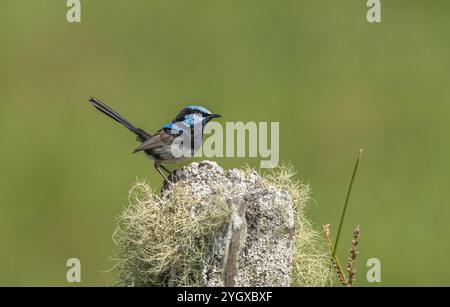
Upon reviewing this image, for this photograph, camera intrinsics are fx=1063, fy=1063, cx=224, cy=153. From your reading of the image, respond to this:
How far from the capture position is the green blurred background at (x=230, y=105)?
16641 millimetres

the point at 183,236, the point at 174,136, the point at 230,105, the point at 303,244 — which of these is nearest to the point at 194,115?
the point at 174,136

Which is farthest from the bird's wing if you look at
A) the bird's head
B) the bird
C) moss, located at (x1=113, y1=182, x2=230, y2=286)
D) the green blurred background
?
the green blurred background

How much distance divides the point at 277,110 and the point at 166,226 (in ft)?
46.6

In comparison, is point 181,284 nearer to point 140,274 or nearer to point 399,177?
point 140,274

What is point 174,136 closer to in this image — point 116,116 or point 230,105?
point 116,116

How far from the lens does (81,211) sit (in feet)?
56.1

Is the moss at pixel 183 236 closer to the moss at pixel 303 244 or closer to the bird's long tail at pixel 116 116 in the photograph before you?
the moss at pixel 303 244

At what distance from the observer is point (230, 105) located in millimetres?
19547

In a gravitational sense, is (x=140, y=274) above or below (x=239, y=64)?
below

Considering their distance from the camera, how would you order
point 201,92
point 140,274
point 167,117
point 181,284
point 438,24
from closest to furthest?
point 181,284
point 140,274
point 167,117
point 201,92
point 438,24

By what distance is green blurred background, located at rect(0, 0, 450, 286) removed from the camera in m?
16.6

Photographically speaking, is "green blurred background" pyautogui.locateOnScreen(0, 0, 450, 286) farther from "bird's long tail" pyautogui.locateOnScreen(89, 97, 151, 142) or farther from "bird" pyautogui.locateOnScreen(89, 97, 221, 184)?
"bird" pyautogui.locateOnScreen(89, 97, 221, 184)

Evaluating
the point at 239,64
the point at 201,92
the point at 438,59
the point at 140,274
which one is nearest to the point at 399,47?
the point at 438,59

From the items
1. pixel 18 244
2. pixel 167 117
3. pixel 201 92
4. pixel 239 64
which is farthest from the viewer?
pixel 239 64
